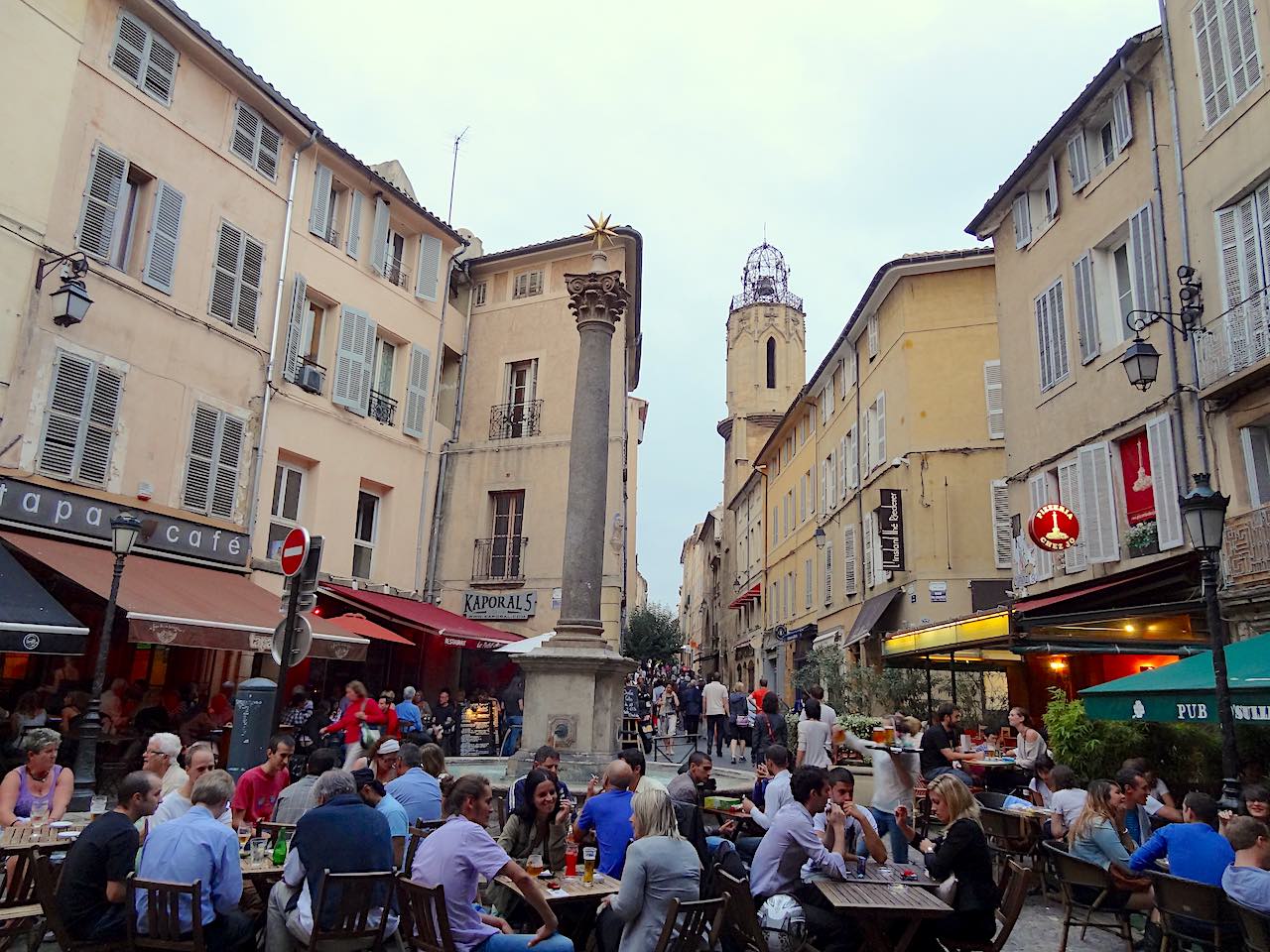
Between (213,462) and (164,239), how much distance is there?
3.54 meters

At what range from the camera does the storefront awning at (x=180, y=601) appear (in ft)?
35.1

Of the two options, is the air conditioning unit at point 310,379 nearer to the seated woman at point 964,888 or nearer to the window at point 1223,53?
the seated woman at point 964,888

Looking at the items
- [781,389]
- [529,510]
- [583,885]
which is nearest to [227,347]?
[529,510]

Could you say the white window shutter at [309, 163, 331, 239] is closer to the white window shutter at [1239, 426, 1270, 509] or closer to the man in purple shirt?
the man in purple shirt

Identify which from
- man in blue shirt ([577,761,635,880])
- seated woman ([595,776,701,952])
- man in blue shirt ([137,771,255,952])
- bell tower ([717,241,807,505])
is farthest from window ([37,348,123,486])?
bell tower ([717,241,807,505])

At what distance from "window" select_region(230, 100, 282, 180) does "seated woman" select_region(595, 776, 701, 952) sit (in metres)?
14.7

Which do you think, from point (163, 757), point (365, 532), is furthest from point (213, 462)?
point (163, 757)

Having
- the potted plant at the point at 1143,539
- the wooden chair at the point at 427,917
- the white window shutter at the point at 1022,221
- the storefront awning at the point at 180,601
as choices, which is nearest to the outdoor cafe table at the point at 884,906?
the wooden chair at the point at 427,917

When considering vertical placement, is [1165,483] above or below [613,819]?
above

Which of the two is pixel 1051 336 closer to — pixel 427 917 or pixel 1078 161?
pixel 1078 161

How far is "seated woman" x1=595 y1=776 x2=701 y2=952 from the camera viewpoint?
4.33 m

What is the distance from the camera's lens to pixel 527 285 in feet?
70.0

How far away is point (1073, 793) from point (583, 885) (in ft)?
13.9

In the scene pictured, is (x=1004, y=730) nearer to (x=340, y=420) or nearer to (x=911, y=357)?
(x=911, y=357)
